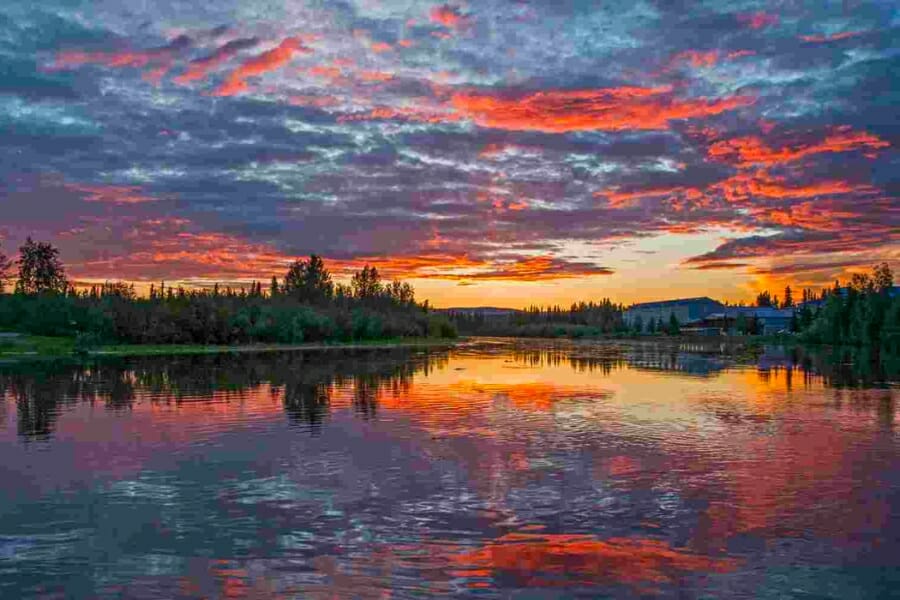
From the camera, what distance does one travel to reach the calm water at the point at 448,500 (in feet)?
40.1

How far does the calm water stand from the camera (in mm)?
12211

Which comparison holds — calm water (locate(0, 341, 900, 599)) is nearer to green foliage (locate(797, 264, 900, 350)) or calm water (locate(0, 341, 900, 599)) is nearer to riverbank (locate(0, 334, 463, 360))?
riverbank (locate(0, 334, 463, 360))

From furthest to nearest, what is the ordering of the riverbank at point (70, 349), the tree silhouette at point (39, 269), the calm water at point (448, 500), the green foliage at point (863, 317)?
the tree silhouette at point (39, 269)
the green foliage at point (863, 317)
the riverbank at point (70, 349)
the calm water at point (448, 500)

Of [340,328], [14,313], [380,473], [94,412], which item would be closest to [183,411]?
[94,412]

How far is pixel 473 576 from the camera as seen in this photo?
12219 mm

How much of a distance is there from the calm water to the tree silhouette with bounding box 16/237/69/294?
458 feet

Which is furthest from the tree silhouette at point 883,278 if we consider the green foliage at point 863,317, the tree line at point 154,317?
the tree line at point 154,317

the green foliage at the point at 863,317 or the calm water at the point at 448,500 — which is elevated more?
the green foliage at the point at 863,317

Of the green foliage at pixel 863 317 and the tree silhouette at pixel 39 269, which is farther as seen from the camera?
the tree silhouette at pixel 39 269

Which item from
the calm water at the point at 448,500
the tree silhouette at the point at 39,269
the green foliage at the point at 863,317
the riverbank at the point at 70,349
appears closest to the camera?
the calm water at the point at 448,500

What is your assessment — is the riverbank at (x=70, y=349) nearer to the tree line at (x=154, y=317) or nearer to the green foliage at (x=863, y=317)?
the tree line at (x=154, y=317)

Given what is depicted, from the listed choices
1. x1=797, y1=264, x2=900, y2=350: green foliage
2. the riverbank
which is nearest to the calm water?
the riverbank

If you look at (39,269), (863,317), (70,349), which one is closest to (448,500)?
(70,349)

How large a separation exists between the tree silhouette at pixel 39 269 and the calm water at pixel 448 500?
140 metres
